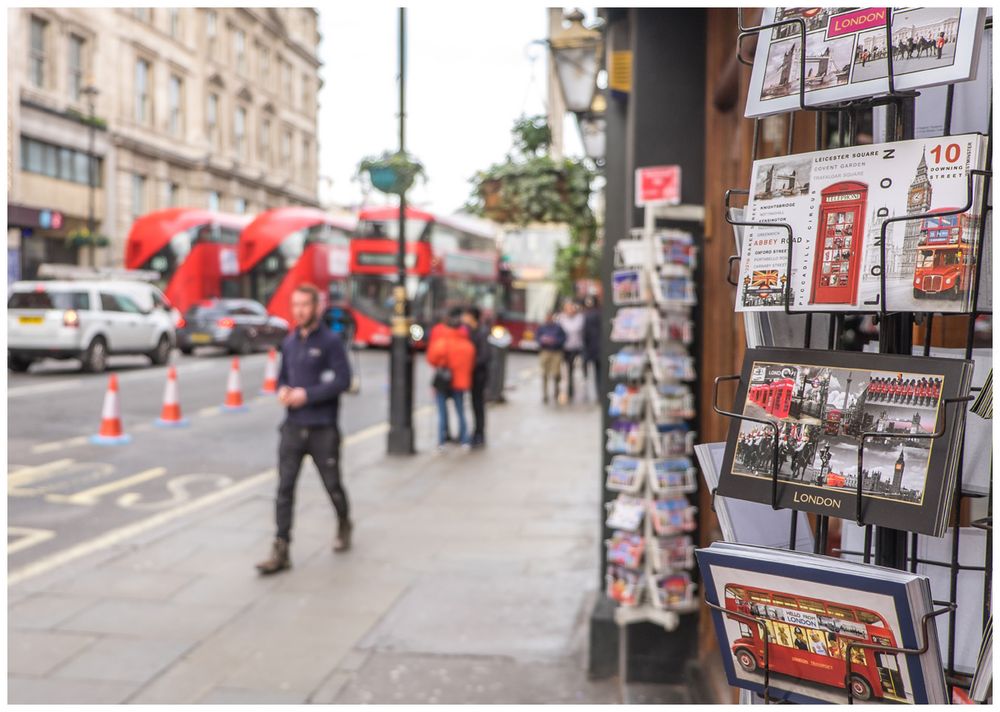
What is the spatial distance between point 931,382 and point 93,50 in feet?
136

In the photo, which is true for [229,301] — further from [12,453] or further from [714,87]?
[714,87]

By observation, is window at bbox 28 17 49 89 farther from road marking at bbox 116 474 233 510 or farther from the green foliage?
the green foliage

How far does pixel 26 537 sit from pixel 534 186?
4476mm

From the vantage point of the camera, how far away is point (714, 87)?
4.58 m

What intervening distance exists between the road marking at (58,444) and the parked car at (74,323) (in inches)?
302

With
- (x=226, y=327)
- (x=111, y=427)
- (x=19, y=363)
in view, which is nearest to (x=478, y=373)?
(x=111, y=427)

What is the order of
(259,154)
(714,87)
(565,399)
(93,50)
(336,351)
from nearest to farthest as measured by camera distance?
(714,87) < (336,351) < (565,399) < (93,50) < (259,154)

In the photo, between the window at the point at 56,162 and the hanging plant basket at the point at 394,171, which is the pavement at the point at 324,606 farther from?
the window at the point at 56,162

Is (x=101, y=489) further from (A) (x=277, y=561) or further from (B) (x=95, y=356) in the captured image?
(B) (x=95, y=356)

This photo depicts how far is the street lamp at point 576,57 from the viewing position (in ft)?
30.5

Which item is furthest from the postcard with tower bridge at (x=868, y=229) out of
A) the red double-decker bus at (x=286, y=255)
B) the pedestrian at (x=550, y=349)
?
the red double-decker bus at (x=286, y=255)

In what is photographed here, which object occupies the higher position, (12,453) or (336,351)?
(336,351)

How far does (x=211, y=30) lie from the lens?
48812mm

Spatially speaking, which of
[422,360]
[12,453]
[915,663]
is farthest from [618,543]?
[422,360]
